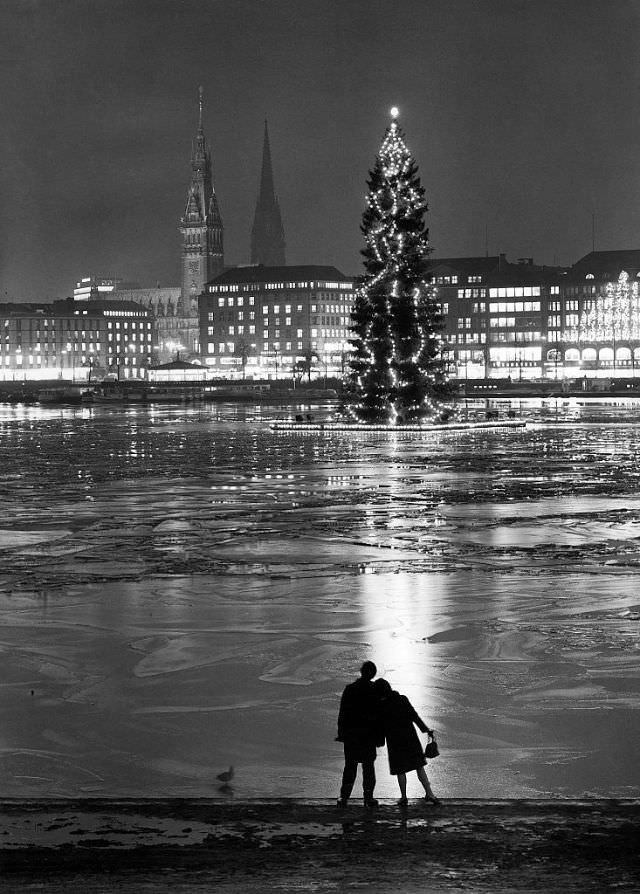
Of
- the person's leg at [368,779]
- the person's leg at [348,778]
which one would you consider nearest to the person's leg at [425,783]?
the person's leg at [368,779]

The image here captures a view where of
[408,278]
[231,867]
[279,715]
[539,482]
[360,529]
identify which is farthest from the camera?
[408,278]

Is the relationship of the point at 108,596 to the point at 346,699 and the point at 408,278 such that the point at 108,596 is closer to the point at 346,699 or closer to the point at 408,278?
the point at 346,699

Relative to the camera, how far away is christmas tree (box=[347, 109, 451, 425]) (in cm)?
6750

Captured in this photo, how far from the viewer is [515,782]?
1173 centimetres

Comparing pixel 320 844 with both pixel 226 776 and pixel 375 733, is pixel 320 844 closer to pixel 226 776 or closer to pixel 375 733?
pixel 375 733

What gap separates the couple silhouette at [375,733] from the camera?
412 inches

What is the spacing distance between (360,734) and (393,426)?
6243cm

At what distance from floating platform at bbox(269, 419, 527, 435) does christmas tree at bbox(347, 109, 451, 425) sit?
→ 91 cm

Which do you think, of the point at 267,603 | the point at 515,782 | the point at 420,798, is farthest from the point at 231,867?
the point at 267,603

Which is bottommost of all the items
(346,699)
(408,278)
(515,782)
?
(515,782)

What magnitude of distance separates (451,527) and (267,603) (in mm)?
9723

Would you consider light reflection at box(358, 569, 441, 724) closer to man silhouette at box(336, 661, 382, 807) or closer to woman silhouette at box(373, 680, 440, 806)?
man silhouette at box(336, 661, 382, 807)

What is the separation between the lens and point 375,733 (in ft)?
34.7

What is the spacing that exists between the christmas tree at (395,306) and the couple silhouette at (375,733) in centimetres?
5821
